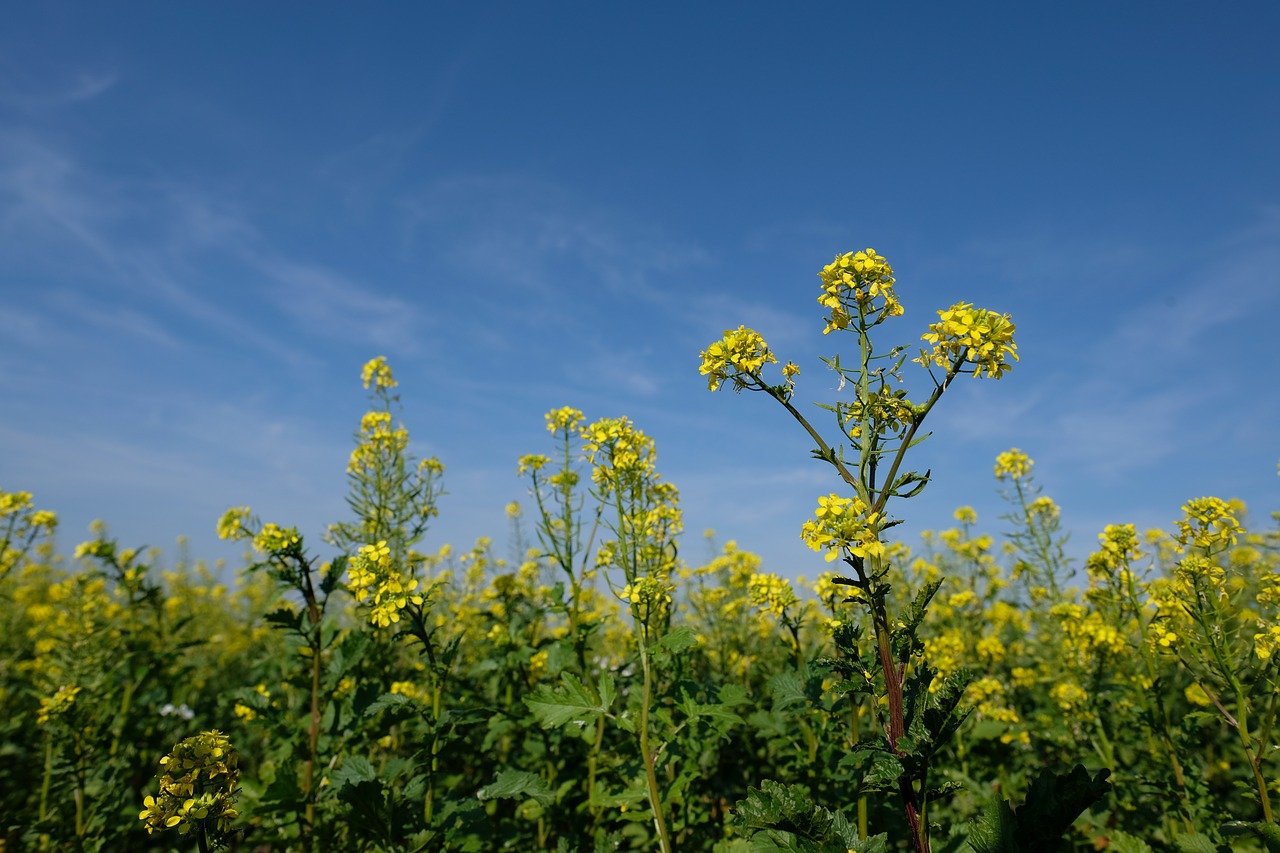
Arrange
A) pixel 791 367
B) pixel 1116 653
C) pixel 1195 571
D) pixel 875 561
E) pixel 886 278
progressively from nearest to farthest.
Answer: pixel 875 561 < pixel 886 278 < pixel 791 367 < pixel 1195 571 < pixel 1116 653

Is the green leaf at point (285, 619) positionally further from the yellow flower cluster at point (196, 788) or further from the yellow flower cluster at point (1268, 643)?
the yellow flower cluster at point (1268, 643)

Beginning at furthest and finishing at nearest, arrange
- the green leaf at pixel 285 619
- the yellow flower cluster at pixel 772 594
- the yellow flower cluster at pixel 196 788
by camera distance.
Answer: the yellow flower cluster at pixel 772 594 → the green leaf at pixel 285 619 → the yellow flower cluster at pixel 196 788

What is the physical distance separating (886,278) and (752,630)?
4249mm

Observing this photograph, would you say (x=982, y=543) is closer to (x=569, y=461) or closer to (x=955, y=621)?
(x=955, y=621)

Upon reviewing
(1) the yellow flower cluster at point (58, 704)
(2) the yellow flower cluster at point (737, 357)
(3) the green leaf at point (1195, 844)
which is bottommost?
(3) the green leaf at point (1195, 844)

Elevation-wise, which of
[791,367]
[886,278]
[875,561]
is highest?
[886,278]

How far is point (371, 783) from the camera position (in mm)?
2553

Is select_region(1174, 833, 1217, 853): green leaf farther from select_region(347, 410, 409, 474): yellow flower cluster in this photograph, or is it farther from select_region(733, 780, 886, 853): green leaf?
select_region(347, 410, 409, 474): yellow flower cluster

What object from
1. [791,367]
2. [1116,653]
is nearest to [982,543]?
[1116,653]

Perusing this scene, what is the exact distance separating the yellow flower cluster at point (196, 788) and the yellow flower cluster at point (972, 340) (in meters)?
2.64

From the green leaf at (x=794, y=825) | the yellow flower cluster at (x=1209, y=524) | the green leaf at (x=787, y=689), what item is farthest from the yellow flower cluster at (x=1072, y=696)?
the green leaf at (x=794, y=825)

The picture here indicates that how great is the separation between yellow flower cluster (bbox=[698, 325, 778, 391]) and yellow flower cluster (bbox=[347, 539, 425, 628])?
164cm

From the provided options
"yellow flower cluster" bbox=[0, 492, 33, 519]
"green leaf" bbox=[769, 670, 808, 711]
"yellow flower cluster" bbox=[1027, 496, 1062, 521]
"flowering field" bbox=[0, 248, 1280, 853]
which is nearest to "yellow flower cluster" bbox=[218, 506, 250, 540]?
"flowering field" bbox=[0, 248, 1280, 853]

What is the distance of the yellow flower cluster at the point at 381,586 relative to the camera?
2.86 meters
